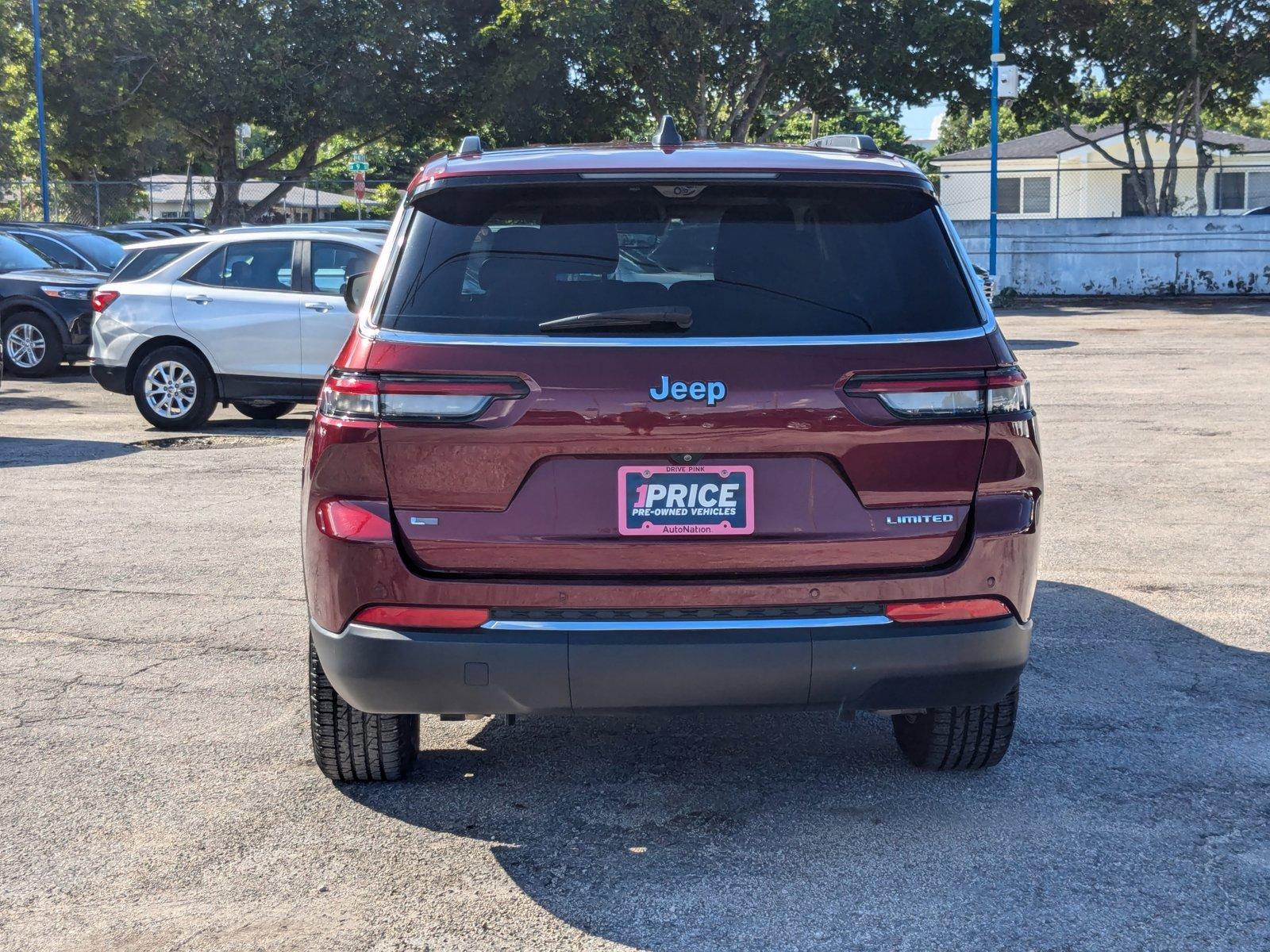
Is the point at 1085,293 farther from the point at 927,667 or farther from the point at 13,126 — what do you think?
the point at 13,126

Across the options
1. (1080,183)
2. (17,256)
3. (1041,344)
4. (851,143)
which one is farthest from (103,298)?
(1080,183)

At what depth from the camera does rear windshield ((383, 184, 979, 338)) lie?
3.66m

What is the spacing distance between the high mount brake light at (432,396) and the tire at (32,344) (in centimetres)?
1534

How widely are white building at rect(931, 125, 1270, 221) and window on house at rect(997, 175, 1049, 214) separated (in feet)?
0.08

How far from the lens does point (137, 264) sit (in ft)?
44.0

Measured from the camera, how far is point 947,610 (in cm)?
366

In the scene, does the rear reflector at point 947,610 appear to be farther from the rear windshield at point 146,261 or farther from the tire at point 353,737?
the rear windshield at point 146,261

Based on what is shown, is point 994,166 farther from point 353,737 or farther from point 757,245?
point 353,737

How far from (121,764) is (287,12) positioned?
125ft

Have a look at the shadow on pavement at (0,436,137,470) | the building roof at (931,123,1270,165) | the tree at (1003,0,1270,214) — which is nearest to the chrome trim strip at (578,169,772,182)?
the shadow on pavement at (0,436,137,470)

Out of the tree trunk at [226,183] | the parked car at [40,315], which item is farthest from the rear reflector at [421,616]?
the tree trunk at [226,183]

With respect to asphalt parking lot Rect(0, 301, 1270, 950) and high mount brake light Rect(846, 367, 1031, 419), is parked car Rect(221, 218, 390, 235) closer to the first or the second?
asphalt parking lot Rect(0, 301, 1270, 950)

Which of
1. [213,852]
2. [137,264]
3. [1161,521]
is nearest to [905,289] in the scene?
[213,852]

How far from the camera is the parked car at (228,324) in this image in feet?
40.0
